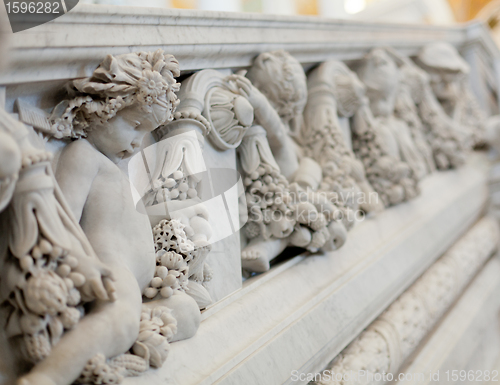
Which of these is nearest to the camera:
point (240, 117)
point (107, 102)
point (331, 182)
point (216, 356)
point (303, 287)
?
point (107, 102)

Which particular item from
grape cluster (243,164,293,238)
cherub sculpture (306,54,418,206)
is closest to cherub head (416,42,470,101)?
cherub sculpture (306,54,418,206)

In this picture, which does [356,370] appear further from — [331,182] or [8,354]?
[8,354]

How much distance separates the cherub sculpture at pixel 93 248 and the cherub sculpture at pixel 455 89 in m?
2.27

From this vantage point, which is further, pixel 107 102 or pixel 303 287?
pixel 303 287

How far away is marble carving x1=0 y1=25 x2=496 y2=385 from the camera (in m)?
0.83

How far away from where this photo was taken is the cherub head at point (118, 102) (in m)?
0.99

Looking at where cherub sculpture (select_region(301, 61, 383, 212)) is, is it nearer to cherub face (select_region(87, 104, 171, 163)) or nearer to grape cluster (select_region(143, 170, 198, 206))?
grape cluster (select_region(143, 170, 198, 206))

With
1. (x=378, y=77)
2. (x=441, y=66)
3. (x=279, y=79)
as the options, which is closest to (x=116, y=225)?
(x=279, y=79)

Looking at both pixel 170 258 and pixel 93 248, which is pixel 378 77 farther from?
pixel 93 248

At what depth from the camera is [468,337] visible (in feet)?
7.27

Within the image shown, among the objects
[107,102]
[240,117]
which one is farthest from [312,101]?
[107,102]

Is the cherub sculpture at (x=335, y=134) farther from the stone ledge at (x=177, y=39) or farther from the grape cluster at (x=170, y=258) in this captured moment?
the grape cluster at (x=170, y=258)

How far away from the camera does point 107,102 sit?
1.00 meters

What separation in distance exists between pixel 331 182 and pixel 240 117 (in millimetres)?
505
